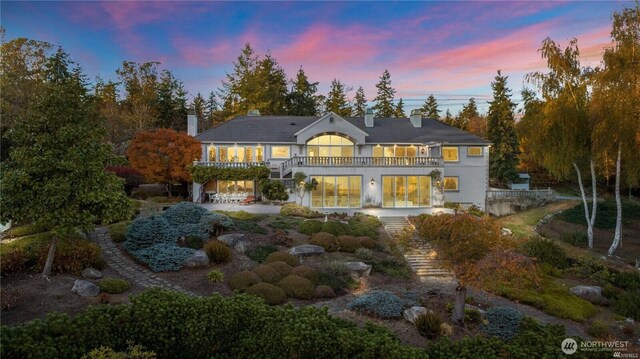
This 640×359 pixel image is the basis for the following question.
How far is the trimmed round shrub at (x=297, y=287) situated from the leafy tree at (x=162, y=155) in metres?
19.0

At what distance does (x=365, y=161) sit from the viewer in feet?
100

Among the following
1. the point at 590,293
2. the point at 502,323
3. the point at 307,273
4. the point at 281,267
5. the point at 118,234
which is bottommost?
the point at 590,293

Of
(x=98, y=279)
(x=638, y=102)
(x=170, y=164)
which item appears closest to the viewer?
(x=98, y=279)

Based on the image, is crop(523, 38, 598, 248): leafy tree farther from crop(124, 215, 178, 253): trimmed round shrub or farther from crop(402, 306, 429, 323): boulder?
crop(124, 215, 178, 253): trimmed round shrub

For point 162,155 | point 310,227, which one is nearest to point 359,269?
point 310,227

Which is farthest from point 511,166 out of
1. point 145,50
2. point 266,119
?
point 145,50

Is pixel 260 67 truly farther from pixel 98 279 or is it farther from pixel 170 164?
pixel 98 279

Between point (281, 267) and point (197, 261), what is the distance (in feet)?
11.7

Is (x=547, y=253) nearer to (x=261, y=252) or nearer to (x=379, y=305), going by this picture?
(x=379, y=305)

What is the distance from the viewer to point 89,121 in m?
13.6

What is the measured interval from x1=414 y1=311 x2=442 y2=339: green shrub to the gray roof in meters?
24.1

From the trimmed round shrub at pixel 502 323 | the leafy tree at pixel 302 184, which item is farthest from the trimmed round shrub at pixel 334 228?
the trimmed round shrub at pixel 502 323

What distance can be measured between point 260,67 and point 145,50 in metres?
40.1

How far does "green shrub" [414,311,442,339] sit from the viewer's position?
11141mm
